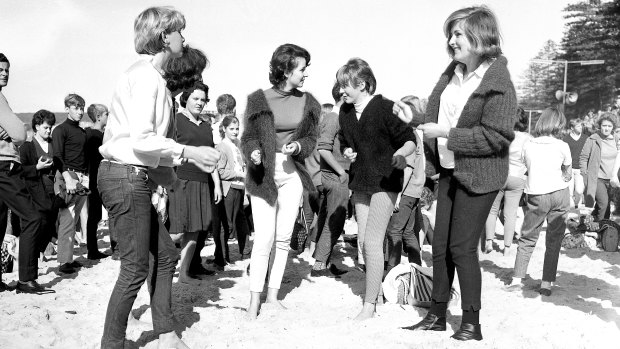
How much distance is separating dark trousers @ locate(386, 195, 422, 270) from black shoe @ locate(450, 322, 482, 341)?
7.65 ft

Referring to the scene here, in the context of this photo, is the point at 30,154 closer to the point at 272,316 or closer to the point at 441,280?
the point at 272,316

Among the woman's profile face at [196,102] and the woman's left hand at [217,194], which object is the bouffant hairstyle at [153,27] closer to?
the woman's profile face at [196,102]

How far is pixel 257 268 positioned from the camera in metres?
5.30

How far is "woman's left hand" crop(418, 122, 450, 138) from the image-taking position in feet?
14.3

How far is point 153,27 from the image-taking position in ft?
12.6

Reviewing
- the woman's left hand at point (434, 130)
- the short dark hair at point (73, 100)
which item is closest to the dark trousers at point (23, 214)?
the short dark hair at point (73, 100)

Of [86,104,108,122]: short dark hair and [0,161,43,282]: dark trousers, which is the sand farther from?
[86,104,108,122]: short dark hair

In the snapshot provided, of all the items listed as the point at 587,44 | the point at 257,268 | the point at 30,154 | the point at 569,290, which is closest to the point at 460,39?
the point at 257,268

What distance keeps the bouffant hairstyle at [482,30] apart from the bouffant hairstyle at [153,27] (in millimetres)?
1905

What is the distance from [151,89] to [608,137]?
974cm

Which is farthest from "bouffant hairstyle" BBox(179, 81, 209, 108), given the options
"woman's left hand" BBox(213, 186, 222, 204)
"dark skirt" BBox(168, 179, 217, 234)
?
"woman's left hand" BBox(213, 186, 222, 204)

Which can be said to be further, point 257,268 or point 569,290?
point 569,290

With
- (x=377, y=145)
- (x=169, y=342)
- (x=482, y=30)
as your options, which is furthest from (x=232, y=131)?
(x=482, y=30)

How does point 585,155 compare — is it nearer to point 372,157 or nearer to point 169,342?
point 372,157
